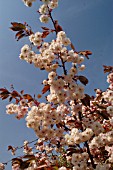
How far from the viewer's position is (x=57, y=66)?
3.97 m

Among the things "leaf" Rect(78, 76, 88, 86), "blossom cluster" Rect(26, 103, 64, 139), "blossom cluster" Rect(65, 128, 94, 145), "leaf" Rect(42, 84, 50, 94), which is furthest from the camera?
"leaf" Rect(42, 84, 50, 94)

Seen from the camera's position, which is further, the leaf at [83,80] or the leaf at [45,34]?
the leaf at [45,34]

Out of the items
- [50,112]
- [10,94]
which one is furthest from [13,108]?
[50,112]

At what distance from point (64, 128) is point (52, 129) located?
1.05 ft

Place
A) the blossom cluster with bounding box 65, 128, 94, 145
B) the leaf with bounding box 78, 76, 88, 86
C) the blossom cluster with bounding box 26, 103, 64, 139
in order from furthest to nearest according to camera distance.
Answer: the leaf with bounding box 78, 76, 88, 86 → the blossom cluster with bounding box 26, 103, 64, 139 → the blossom cluster with bounding box 65, 128, 94, 145

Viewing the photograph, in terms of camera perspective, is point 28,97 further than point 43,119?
Yes

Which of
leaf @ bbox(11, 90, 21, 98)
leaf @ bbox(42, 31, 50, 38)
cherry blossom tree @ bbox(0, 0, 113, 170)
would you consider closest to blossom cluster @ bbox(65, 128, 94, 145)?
cherry blossom tree @ bbox(0, 0, 113, 170)

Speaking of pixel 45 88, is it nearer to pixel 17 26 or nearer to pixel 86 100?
pixel 86 100

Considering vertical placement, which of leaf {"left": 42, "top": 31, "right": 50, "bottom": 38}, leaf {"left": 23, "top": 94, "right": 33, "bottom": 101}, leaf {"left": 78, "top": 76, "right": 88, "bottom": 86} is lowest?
leaf {"left": 78, "top": 76, "right": 88, "bottom": 86}

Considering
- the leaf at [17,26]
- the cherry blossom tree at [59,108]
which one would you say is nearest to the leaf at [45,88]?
the cherry blossom tree at [59,108]

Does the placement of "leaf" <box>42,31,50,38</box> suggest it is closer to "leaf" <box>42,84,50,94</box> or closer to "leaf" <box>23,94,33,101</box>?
"leaf" <box>42,84,50,94</box>

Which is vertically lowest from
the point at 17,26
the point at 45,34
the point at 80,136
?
the point at 80,136

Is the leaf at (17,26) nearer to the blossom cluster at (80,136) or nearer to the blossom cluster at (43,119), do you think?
the blossom cluster at (43,119)

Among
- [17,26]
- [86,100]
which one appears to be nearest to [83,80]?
[86,100]
